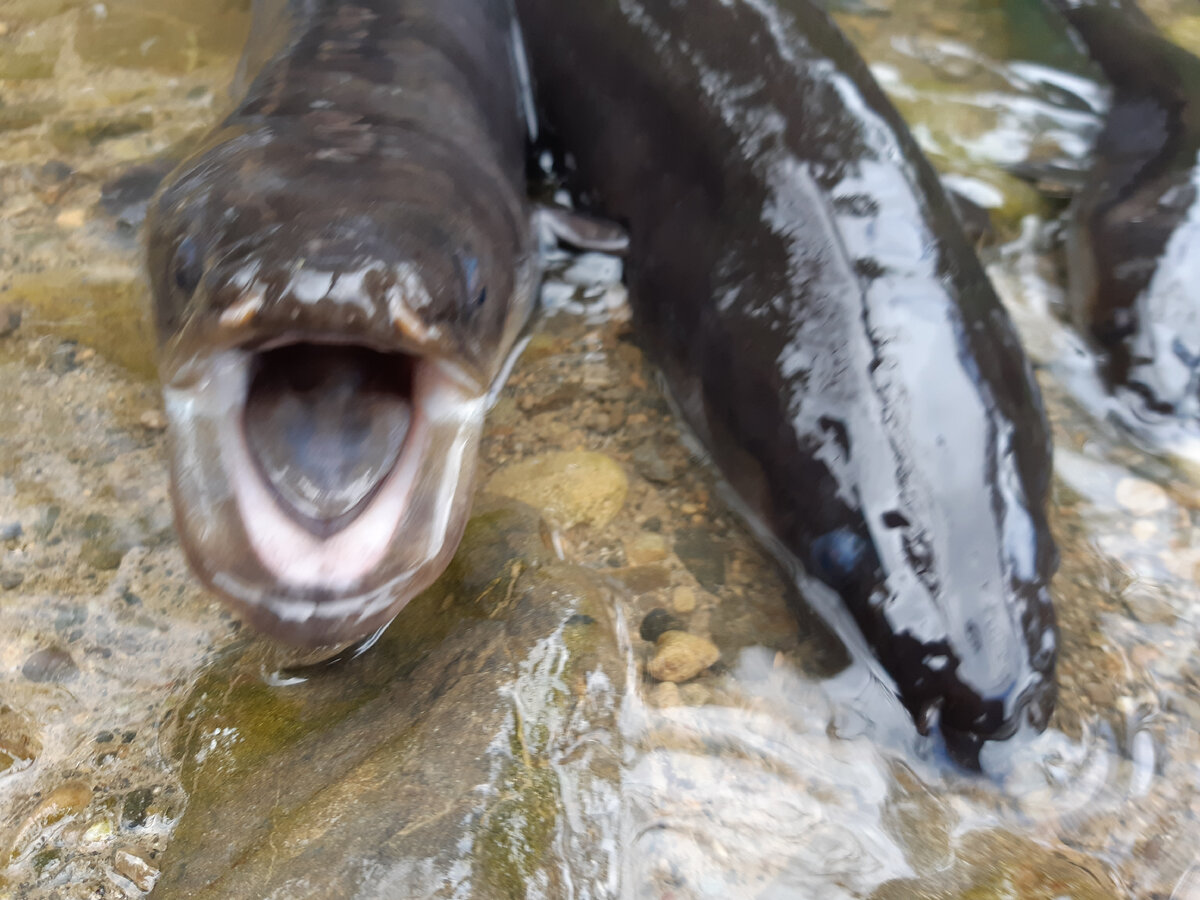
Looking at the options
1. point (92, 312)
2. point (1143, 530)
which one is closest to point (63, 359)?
point (92, 312)

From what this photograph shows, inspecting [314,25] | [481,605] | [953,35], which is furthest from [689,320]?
[953,35]

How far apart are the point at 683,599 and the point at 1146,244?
78.1 inches

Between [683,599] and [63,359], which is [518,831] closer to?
[683,599]

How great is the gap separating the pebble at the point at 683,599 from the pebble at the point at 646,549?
0.34 feet

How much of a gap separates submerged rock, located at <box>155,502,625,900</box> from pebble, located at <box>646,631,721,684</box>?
3.6 inches

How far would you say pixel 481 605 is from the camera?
2.04 meters

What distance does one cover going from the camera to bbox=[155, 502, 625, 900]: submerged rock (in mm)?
1578

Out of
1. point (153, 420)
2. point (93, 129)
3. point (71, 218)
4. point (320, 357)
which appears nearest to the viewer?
point (320, 357)

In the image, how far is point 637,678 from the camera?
1.96 m

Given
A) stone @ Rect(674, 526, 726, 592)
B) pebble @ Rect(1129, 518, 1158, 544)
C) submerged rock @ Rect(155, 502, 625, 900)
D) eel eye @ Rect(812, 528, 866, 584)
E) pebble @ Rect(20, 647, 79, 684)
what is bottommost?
pebble @ Rect(20, 647, 79, 684)

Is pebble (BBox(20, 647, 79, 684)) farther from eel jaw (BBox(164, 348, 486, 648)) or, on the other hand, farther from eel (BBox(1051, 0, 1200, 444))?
eel (BBox(1051, 0, 1200, 444))

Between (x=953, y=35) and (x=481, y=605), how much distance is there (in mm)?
3695

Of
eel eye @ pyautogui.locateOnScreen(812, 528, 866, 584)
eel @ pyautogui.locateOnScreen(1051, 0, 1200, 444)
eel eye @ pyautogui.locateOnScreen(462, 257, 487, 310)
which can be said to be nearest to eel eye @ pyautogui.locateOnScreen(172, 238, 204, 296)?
eel eye @ pyautogui.locateOnScreen(462, 257, 487, 310)

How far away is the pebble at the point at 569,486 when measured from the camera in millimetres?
2328
